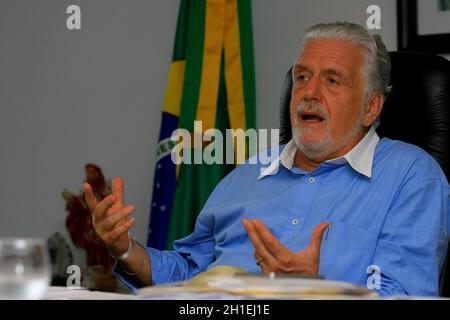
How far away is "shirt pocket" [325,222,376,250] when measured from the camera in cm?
141

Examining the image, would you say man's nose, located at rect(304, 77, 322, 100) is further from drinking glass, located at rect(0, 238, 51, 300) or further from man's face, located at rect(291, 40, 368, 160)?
drinking glass, located at rect(0, 238, 51, 300)

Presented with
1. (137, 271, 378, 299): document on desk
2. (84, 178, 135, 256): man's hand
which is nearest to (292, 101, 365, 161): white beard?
(84, 178, 135, 256): man's hand

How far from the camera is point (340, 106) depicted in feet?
5.42

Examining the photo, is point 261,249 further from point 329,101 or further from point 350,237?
point 329,101

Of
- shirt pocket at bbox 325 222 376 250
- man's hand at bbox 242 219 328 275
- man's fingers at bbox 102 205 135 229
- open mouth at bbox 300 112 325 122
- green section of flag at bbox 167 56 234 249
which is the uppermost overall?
open mouth at bbox 300 112 325 122

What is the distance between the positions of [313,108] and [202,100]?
0.90 meters

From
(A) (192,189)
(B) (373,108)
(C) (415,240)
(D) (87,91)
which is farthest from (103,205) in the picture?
(D) (87,91)

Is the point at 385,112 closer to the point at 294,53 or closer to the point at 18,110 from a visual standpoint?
the point at 294,53

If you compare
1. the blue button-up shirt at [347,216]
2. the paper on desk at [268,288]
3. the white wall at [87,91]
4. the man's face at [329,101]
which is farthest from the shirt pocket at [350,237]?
the white wall at [87,91]

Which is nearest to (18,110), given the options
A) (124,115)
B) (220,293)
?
(124,115)

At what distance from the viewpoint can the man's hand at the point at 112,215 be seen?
1352 mm

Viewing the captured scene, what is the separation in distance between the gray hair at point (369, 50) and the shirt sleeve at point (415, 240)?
11.3 inches

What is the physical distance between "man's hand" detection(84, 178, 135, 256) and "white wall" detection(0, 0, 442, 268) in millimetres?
1322

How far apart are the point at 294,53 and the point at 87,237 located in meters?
0.97
